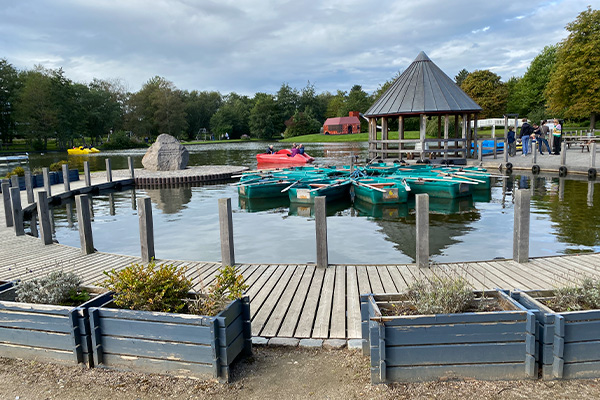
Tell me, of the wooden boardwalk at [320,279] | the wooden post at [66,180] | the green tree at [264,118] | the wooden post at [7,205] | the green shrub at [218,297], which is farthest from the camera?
the green tree at [264,118]

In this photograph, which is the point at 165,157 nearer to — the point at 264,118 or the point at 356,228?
the point at 356,228

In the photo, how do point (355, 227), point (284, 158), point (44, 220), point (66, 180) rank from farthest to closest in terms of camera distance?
point (284, 158) < point (66, 180) < point (355, 227) < point (44, 220)

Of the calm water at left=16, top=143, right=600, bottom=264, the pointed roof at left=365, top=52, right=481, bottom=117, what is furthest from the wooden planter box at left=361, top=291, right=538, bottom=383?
the pointed roof at left=365, top=52, right=481, bottom=117

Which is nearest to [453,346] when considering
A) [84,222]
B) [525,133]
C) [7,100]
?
[84,222]

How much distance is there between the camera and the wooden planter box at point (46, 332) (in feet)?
12.2

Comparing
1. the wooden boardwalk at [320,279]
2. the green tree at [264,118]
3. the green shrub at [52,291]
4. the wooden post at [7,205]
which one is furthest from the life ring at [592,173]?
the green tree at [264,118]

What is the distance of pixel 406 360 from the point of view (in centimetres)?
331

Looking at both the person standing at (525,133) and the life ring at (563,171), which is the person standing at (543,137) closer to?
the person standing at (525,133)

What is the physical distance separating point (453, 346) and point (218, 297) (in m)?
1.95

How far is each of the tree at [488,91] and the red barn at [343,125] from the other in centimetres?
2233

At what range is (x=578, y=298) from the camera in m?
3.53

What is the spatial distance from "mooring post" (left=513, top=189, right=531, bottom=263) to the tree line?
1613 inches

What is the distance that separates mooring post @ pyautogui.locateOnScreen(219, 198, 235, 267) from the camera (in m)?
6.45

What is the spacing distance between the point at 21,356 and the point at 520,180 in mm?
20134
